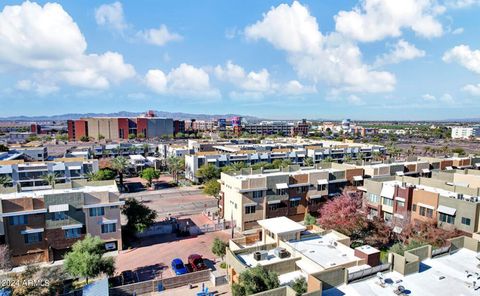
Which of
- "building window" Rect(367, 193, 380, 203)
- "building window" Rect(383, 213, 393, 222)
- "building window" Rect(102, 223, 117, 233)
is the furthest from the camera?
"building window" Rect(367, 193, 380, 203)

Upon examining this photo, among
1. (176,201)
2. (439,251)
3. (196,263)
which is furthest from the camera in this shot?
(176,201)

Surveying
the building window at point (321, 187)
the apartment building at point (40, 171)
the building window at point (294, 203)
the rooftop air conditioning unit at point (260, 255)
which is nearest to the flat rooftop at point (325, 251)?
the rooftop air conditioning unit at point (260, 255)

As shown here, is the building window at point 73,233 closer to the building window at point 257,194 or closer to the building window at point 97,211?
the building window at point 97,211

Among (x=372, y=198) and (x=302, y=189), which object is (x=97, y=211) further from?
(x=372, y=198)

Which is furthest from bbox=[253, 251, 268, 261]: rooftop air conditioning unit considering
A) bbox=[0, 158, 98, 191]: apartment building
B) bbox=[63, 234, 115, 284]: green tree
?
bbox=[0, 158, 98, 191]: apartment building

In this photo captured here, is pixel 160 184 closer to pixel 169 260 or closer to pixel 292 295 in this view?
pixel 169 260

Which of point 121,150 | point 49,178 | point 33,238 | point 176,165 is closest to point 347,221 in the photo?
point 33,238

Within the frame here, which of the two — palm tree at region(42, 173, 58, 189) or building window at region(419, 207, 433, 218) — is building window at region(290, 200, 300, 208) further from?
palm tree at region(42, 173, 58, 189)
